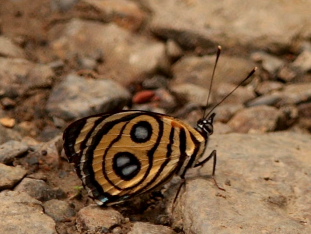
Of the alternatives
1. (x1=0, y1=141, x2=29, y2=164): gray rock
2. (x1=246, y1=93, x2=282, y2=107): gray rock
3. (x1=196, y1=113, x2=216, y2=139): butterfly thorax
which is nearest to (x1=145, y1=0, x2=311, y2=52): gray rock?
(x1=246, y1=93, x2=282, y2=107): gray rock

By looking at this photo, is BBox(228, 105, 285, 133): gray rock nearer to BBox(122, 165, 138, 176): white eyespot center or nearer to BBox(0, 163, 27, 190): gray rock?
BBox(122, 165, 138, 176): white eyespot center

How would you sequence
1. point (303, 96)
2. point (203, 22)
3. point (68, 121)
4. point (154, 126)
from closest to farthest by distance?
point (154, 126)
point (68, 121)
point (303, 96)
point (203, 22)

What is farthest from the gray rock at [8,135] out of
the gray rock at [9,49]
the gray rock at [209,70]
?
the gray rock at [209,70]

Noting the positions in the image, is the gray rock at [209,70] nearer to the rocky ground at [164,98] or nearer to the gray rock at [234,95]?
the rocky ground at [164,98]

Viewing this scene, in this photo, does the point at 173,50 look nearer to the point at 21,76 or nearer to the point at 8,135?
the point at 21,76

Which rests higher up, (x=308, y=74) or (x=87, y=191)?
(x=308, y=74)

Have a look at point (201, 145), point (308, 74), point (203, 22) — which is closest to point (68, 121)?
point (201, 145)

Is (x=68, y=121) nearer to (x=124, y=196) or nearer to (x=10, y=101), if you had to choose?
(x=10, y=101)
